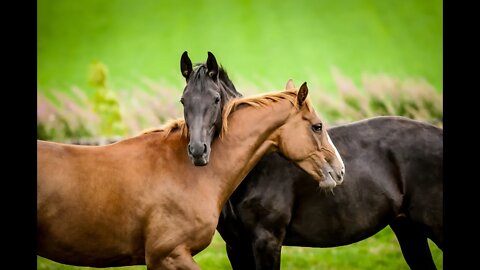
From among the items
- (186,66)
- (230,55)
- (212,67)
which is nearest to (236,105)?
(212,67)

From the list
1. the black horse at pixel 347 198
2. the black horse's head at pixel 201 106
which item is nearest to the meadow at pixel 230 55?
the black horse at pixel 347 198

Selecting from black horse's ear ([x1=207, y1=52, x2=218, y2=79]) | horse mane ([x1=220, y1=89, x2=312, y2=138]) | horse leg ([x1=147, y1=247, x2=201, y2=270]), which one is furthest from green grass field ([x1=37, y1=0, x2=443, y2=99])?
horse leg ([x1=147, y1=247, x2=201, y2=270])

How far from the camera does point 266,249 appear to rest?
4.43 m

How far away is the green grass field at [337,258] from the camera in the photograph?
22.0 feet

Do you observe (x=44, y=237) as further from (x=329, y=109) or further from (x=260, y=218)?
(x=329, y=109)

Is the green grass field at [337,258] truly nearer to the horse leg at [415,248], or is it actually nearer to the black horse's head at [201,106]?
the horse leg at [415,248]

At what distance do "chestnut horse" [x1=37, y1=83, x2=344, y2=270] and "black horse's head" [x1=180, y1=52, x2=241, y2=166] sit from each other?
0.59ft

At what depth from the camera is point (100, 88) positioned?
30.4 ft

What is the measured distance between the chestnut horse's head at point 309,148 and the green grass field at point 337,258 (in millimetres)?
2823

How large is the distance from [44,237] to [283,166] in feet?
6.27

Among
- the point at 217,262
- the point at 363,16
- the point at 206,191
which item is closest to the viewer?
the point at 206,191

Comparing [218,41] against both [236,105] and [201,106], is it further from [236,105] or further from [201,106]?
[201,106]

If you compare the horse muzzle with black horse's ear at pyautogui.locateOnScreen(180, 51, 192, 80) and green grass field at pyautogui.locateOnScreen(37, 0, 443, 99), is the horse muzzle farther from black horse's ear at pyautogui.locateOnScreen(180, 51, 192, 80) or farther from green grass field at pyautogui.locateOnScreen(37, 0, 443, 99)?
green grass field at pyautogui.locateOnScreen(37, 0, 443, 99)

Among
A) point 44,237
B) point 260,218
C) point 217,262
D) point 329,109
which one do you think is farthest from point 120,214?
point 329,109
